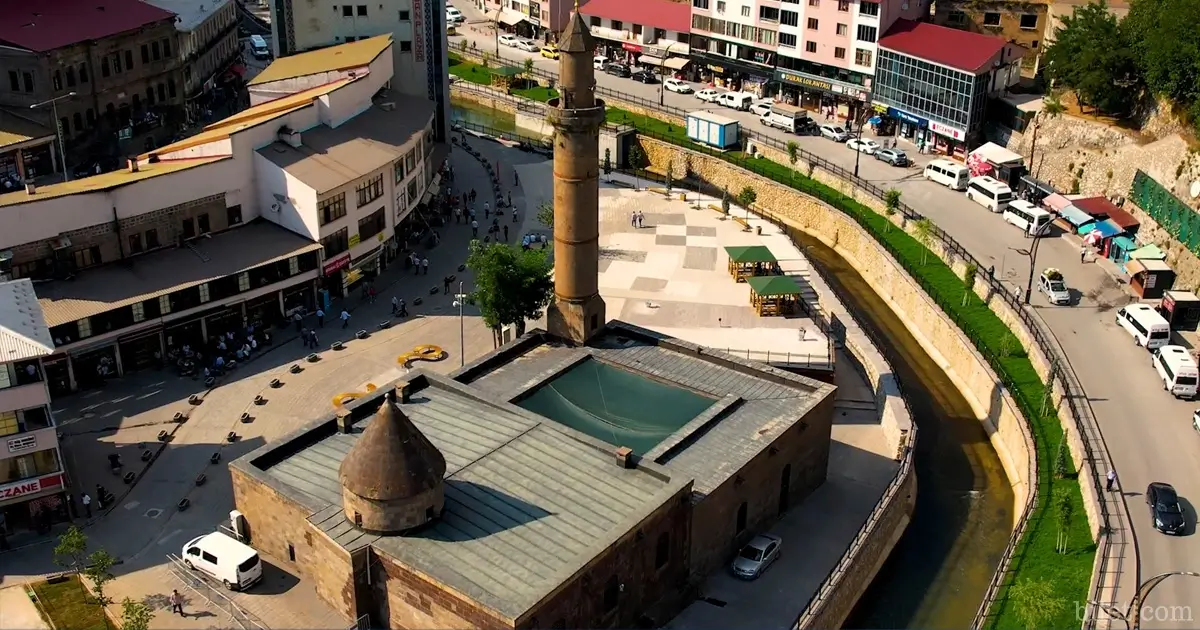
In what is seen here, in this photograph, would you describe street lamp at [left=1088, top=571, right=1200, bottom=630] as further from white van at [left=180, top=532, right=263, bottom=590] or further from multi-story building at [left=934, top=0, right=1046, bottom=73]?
multi-story building at [left=934, top=0, right=1046, bottom=73]

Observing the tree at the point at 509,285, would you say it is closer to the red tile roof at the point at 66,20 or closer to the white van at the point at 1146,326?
the white van at the point at 1146,326

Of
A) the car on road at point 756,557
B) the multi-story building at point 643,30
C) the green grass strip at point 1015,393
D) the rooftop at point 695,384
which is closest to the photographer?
the green grass strip at point 1015,393

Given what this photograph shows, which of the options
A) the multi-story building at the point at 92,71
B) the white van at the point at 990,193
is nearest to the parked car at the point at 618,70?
the multi-story building at the point at 92,71

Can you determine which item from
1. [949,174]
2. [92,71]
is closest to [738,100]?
[949,174]

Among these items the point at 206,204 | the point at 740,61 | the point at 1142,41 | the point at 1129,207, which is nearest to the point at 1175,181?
the point at 1129,207

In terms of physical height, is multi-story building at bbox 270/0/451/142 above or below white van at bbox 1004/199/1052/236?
above

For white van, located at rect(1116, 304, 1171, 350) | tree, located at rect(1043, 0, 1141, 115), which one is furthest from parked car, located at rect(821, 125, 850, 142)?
white van, located at rect(1116, 304, 1171, 350)
